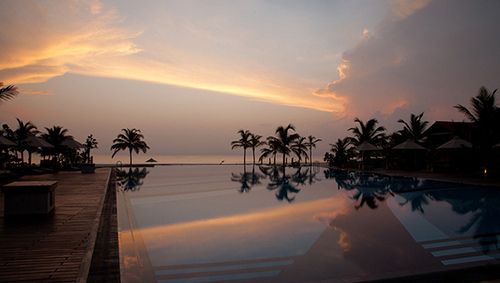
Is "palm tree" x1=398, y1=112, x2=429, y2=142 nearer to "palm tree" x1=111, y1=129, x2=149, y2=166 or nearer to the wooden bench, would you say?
the wooden bench

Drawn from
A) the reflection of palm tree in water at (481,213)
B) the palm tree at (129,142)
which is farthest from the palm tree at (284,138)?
the reflection of palm tree in water at (481,213)

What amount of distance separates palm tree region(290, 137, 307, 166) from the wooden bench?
1172 inches

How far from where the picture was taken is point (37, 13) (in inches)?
450

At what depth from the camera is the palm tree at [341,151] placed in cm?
3284

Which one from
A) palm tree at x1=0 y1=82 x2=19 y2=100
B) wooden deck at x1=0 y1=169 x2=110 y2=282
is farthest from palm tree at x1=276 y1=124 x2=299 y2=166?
wooden deck at x1=0 y1=169 x2=110 y2=282

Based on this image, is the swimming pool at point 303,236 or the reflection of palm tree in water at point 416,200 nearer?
the swimming pool at point 303,236

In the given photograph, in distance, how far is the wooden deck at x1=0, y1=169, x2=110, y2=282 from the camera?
3639mm

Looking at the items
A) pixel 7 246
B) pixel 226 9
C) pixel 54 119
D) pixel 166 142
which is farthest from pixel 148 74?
pixel 166 142

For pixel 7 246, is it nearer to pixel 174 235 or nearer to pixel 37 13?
pixel 174 235

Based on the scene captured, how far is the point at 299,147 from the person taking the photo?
118 feet

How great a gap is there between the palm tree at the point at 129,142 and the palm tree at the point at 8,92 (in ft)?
80.7

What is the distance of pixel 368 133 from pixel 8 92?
28.0 meters

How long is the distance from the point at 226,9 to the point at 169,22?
2.83 m

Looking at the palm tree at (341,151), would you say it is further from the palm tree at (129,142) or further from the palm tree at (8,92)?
the palm tree at (8,92)
